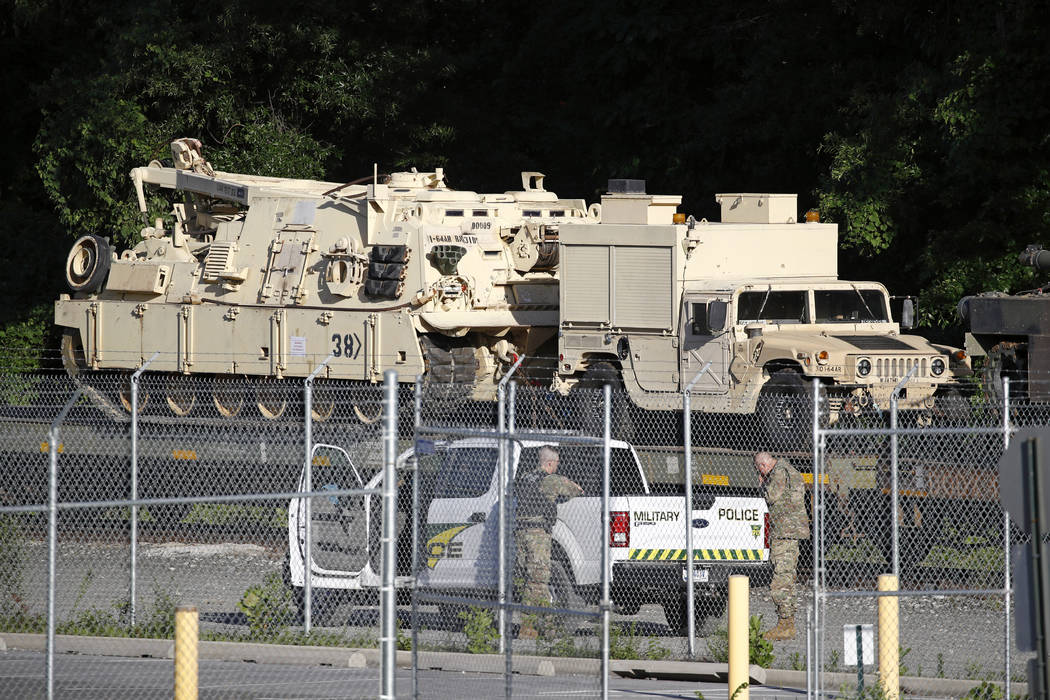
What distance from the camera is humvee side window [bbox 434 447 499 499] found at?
11.2 meters

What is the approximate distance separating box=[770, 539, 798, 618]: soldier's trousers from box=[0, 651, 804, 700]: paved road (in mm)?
1242

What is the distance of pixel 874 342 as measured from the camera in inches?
723

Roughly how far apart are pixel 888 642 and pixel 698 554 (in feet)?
8.61

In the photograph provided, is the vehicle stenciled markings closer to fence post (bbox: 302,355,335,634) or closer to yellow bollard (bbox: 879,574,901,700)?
fence post (bbox: 302,355,335,634)

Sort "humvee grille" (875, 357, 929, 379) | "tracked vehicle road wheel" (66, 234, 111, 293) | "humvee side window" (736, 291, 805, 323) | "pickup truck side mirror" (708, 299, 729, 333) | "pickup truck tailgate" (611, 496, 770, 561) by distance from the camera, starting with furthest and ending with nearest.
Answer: "tracked vehicle road wheel" (66, 234, 111, 293), "humvee side window" (736, 291, 805, 323), "pickup truck side mirror" (708, 299, 729, 333), "humvee grille" (875, 357, 929, 379), "pickup truck tailgate" (611, 496, 770, 561)

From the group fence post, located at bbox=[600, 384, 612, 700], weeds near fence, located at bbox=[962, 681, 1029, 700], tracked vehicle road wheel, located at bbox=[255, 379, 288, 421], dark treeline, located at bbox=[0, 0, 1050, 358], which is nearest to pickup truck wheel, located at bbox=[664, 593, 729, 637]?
weeds near fence, located at bbox=[962, 681, 1029, 700]

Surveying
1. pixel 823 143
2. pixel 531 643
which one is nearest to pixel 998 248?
pixel 823 143

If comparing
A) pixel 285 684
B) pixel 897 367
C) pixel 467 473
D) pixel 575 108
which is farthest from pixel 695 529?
pixel 575 108

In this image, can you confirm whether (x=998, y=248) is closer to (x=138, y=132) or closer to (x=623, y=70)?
(x=623, y=70)

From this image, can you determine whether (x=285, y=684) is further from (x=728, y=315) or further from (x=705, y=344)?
(x=705, y=344)

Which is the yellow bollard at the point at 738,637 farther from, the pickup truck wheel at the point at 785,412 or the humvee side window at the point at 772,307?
the humvee side window at the point at 772,307

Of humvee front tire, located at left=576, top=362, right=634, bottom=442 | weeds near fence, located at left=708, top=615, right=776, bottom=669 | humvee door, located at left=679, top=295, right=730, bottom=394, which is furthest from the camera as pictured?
humvee door, located at left=679, top=295, right=730, bottom=394

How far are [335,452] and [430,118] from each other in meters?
21.6

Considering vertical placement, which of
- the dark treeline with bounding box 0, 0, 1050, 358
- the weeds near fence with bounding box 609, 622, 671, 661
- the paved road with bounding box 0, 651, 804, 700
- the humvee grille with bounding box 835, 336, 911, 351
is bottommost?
the paved road with bounding box 0, 651, 804, 700
